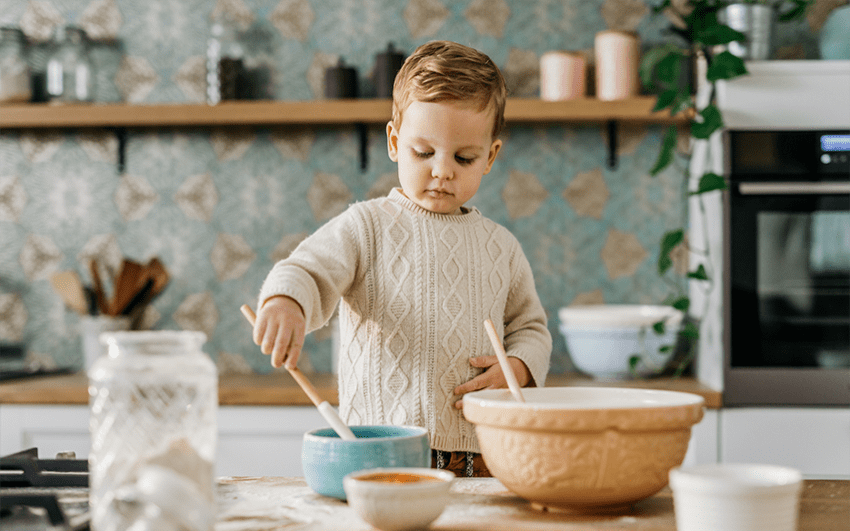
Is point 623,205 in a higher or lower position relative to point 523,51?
lower

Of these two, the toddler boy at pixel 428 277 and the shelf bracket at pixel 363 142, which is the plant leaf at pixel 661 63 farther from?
the toddler boy at pixel 428 277

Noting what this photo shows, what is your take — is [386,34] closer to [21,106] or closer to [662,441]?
[21,106]

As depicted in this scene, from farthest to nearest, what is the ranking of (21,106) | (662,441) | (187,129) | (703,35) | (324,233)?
1. (187,129)
2. (21,106)
3. (703,35)
4. (324,233)
5. (662,441)

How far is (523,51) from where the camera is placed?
8.10 ft

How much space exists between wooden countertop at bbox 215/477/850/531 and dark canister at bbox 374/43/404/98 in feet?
5.68

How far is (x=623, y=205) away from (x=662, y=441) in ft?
6.25

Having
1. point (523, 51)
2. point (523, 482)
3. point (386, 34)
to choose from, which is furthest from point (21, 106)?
point (523, 482)

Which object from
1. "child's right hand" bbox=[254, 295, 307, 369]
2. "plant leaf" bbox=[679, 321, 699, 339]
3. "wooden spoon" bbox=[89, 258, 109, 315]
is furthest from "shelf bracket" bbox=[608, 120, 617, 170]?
"child's right hand" bbox=[254, 295, 307, 369]

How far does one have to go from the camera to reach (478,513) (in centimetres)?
68

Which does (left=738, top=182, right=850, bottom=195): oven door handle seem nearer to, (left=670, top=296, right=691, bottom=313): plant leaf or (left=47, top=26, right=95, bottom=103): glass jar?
(left=670, top=296, right=691, bottom=313): plant leaf

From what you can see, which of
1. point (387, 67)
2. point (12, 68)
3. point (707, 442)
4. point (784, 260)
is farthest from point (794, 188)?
point (12, 68)

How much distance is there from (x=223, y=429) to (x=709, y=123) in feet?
5.06

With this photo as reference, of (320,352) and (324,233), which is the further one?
(320,352)

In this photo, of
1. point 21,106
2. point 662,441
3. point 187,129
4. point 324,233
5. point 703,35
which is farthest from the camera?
point 187,129
